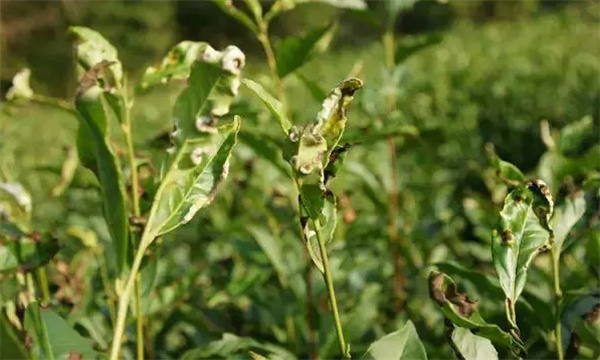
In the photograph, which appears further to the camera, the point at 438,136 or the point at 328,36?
the point at 438,136

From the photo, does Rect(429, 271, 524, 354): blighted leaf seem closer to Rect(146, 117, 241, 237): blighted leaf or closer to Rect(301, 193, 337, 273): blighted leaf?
Rect(301, 193, 337, 273): blighted leaf

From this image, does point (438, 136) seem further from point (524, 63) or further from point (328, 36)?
point (524, 63)

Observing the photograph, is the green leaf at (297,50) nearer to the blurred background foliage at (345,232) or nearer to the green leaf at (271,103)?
the blurred background foliage at (345,232)

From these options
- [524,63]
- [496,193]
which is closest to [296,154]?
[496,193]

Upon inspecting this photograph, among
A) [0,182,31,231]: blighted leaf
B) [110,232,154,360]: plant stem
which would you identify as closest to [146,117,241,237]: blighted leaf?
[110,232,154,360]: plant stem

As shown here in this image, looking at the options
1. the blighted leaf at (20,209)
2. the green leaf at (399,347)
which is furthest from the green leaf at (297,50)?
the green leaf at (399,347)

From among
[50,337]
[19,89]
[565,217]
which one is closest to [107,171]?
[50,337]
